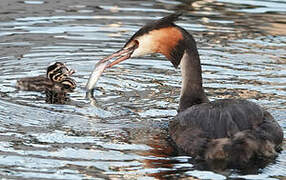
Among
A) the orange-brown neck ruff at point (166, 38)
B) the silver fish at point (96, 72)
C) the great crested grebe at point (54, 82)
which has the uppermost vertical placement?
the orange-brown neck ruff at point (166, 38)

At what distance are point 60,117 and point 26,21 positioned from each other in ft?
18.0

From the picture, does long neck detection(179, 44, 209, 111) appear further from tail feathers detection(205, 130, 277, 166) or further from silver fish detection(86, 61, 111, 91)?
tail feathers detection(205, 130, 277, 166)

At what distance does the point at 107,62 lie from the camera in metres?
9.20

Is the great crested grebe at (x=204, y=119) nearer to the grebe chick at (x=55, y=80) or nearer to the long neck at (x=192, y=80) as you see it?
the long neck at (x=192, y=80)

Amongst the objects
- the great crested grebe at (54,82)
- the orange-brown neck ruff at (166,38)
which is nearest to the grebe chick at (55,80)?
the great crested grebe at (54,82)

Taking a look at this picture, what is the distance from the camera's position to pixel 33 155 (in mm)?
7223

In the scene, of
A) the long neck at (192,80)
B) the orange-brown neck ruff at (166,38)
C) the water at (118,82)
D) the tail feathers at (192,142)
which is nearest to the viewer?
the water at (118,82)

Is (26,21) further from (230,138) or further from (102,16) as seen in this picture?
(230,138)

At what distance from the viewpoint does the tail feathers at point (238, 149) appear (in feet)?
23.4

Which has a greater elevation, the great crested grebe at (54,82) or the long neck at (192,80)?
the long neck at (192,80)

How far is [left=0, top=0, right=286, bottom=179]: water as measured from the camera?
707 centimetres

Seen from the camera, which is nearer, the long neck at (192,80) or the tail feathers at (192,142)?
the tail feathers at (192,142)

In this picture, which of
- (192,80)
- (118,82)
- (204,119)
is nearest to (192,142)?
(204,119)

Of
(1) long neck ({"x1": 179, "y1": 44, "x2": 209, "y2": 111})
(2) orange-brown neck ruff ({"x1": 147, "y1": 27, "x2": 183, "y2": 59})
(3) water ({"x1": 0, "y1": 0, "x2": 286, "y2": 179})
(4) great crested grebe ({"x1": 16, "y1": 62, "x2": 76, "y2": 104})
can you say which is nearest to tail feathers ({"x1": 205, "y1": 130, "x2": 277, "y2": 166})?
(3) water ({"x1": 0, "y1": 0, "x2": 286, "y2": 179})
